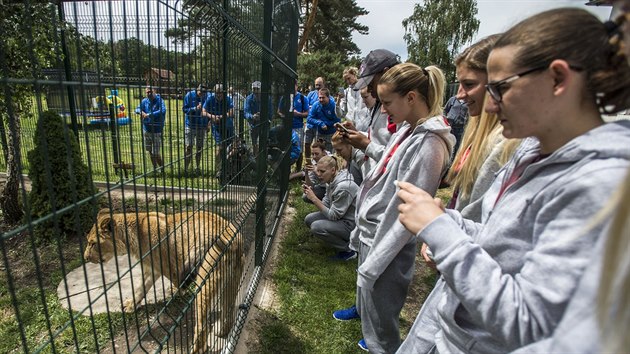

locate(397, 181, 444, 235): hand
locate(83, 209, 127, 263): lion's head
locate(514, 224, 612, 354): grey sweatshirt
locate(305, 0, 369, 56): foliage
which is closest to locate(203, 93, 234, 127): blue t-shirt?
locate(83, 209, 127, 263): lion's head

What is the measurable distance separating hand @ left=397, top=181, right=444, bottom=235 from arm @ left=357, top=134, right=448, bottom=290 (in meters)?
0.80

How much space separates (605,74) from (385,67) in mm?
2154

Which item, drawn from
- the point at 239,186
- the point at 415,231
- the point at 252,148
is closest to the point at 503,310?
the point at 415,231

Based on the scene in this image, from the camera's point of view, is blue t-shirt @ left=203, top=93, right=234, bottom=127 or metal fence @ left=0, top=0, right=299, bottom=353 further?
blue t-shirt @ left=203, top=93, right=234, bottom=127

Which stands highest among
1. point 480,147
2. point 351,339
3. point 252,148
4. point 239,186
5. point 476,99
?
point 476,99

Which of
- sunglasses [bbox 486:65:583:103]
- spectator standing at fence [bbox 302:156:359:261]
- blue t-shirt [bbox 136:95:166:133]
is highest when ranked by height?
sunglasses [bbox 486:65:583:103]

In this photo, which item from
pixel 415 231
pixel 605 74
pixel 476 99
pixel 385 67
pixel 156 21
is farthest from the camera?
pixel 385 67

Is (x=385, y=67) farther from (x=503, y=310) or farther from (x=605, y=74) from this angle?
(x=503, y=310)

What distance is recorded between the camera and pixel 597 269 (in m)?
0.54

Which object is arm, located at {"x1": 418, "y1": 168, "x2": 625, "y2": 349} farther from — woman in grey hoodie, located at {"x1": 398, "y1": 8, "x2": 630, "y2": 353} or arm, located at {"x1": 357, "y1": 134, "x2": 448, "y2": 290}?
arm, located at {"x1": 357, "y1": 134, "x2": 448, "y2": 290}

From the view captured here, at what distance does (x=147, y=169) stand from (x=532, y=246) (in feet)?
5.99

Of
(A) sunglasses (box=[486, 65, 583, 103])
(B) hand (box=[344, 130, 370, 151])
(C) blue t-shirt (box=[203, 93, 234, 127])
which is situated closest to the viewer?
(A) sunglasses (box=[486, 65, 583, 103])

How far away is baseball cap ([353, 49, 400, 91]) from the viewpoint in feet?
9.38

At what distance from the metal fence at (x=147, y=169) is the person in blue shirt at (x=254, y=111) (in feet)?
0.14
